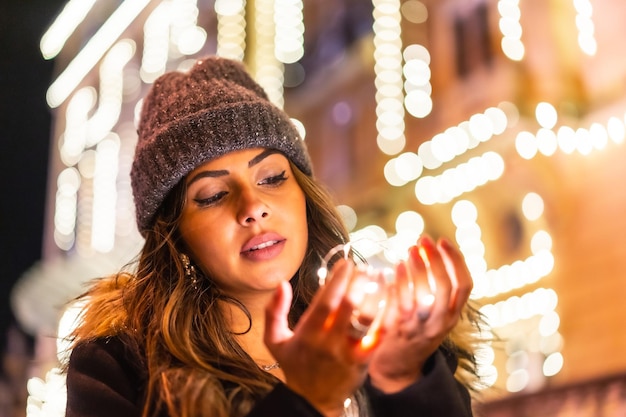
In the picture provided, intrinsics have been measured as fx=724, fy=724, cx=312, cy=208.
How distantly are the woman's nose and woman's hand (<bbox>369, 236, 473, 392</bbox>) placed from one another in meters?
0.45

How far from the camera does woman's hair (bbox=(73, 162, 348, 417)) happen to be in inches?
52.7

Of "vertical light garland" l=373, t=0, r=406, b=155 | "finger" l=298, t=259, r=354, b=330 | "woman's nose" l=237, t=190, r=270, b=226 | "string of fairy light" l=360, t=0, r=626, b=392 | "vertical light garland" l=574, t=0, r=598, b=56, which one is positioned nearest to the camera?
"finger" l=298, t=259, r=354, b=330

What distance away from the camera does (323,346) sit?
1050mm

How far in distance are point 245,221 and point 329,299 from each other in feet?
1.89

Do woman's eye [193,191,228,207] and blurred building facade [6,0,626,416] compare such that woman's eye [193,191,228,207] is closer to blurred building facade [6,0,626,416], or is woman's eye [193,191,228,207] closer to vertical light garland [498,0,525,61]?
blurred building facade [6,0,626,416]

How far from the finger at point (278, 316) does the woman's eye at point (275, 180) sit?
0.64 meters

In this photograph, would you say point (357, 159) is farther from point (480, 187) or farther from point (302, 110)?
point (480, 187)

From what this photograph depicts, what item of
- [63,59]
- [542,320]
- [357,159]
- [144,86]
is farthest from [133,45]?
[542,320]

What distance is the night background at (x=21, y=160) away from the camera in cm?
1212

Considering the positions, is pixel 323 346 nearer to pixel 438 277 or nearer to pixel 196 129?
pixel 438 277

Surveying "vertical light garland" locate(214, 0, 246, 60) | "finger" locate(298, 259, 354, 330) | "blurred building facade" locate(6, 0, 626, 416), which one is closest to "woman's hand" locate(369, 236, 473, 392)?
"finger" locate(298, 259, 354, 330)

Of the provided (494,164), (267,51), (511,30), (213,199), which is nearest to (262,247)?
(213,199)

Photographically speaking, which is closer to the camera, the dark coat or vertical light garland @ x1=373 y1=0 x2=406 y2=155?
the dark coat

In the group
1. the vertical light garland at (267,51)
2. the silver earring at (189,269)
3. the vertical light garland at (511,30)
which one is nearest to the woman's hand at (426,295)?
the silver earring at (189,269)
